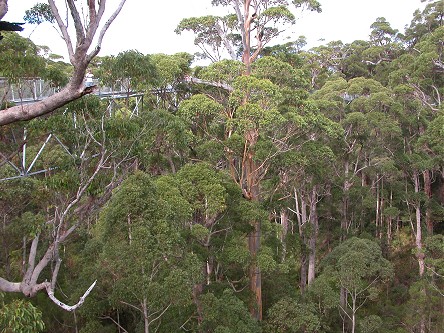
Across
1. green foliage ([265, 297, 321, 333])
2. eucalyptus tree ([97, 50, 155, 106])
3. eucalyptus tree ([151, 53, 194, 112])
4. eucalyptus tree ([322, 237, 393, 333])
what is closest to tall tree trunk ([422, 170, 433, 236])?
eucalyptus tree ([322, 237, 393, 333])

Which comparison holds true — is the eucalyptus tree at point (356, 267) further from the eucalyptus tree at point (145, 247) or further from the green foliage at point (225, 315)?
the eucalyptus tree at point (145, 247)

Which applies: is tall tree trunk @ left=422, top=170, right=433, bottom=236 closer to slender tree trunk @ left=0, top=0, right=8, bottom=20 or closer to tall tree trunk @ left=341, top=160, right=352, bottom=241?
tall tree trunk @ left=341, top=160, right=352, bottom=241

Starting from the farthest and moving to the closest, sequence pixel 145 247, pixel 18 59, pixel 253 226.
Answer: pixel 253 226 → pixel 145 247 → pixel 18 59

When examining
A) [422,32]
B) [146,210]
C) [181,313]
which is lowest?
[181,313]

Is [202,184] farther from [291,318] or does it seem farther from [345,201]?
[345,201]

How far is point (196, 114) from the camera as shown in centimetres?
905

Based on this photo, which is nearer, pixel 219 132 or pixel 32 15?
pixel 32 15

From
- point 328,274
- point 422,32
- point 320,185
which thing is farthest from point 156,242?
point 422,32

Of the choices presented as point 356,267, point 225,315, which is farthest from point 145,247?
point 356,267

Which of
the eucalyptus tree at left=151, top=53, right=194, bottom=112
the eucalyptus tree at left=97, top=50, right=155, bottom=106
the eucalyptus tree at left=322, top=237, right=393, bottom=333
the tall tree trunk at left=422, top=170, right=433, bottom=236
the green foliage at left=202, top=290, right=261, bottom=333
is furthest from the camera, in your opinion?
the tall tree trunk at left=422, top=170, right=433, bottom=236

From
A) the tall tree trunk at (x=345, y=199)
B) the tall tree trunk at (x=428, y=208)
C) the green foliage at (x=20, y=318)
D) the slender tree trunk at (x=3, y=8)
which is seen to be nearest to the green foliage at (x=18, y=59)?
the slender tree trunk at (x=3, y=8)

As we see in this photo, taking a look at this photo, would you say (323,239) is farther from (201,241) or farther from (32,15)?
(32,15)

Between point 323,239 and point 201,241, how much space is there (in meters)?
10.4

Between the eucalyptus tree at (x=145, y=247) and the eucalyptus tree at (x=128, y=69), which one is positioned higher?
the eucalyptus tree at (x=128, y=69)
